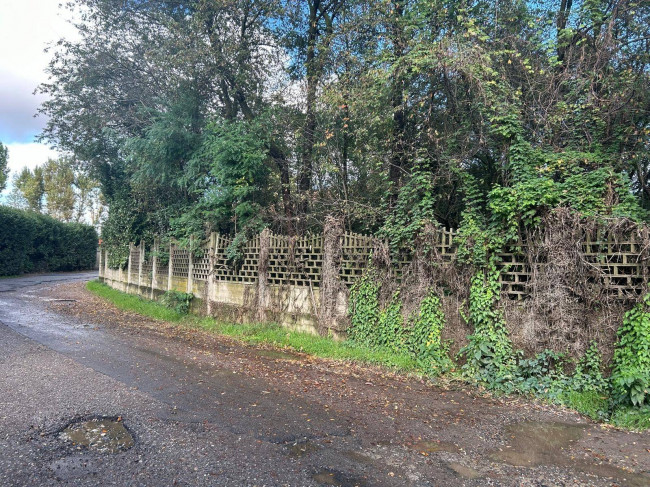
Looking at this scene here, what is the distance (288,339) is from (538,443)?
4.93 m

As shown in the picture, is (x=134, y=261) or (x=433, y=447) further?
(x=134, y=261)

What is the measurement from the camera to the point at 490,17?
8109 mm

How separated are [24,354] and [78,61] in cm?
1061

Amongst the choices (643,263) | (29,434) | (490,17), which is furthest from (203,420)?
(490,17)

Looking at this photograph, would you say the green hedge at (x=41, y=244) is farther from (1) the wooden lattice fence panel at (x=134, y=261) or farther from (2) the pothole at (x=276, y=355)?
(2) the pothole at (x=276, y=355)

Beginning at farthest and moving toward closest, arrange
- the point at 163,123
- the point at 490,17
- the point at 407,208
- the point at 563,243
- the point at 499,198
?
the point at 163,123 → the point at 490,17 → the point at 407,208 → the point at 499,198 → the point at 563,243

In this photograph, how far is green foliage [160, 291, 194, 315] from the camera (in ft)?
37.8

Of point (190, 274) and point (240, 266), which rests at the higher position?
point (240, 266)

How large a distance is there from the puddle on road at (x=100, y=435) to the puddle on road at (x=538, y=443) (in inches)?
132

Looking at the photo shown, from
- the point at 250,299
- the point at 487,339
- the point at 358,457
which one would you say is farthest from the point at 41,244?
the point at 358,457

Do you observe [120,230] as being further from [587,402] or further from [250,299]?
[587,402]

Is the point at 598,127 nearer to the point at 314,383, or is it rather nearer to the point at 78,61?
the point at 314,383

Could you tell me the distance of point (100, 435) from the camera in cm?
386

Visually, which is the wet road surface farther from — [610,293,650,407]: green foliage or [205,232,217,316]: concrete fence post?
[205,232,217,316]: concrete fence post
